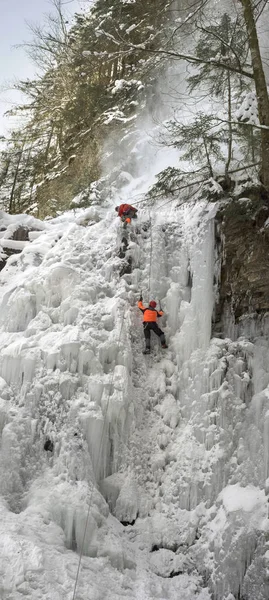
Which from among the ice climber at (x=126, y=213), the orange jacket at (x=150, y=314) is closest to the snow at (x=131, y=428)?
the ice climber at (x=126, y=213)

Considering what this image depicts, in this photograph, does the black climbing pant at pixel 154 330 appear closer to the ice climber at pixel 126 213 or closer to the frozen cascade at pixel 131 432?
the frozen cascade at pixel 131 432

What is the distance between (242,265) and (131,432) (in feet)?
10.0

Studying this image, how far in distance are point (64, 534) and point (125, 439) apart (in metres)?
1.53

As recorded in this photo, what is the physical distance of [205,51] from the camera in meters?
7.64

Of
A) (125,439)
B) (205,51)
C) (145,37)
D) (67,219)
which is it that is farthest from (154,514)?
(145,37)

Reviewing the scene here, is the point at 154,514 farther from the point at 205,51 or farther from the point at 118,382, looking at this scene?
the point at 205,51

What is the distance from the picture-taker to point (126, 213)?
807 centimetres

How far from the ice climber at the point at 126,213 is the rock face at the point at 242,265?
1.80 metres

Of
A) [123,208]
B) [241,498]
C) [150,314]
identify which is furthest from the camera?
[123,208]

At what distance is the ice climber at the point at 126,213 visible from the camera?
7996 millimetres

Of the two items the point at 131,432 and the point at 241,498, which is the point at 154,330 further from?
the point at 241,498

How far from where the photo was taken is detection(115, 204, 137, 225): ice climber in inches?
315

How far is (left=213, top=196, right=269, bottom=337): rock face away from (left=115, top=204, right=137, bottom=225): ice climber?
180cm

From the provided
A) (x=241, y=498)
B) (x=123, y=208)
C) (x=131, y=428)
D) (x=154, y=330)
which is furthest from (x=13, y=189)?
(x=241, y=498)
